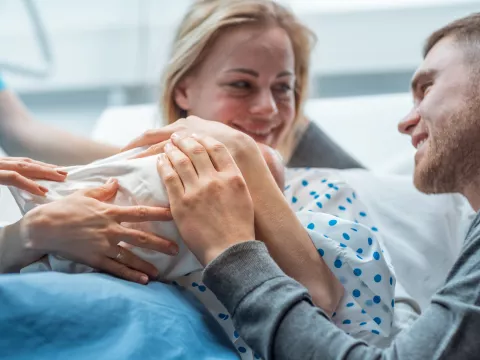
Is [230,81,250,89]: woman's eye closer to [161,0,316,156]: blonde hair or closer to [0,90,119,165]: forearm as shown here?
[161,0,316,156]: blonde hair

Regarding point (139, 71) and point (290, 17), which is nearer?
point (290, 17)

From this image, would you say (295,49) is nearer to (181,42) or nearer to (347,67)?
(181,42)

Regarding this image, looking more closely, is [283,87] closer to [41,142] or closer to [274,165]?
[274,165]

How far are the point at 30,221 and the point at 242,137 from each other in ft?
1.20

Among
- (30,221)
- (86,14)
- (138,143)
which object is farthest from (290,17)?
(86,14)

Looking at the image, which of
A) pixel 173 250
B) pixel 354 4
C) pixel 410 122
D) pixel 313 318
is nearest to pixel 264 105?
pixel 410 122

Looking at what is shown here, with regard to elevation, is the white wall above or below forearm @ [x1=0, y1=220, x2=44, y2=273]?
above

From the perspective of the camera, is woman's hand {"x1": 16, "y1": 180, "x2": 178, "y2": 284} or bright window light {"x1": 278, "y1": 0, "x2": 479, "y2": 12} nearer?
woman's hand {"x1": 16, "y1": 180, "x2": 178, "y2": 284}

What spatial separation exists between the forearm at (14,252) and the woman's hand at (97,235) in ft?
0.05

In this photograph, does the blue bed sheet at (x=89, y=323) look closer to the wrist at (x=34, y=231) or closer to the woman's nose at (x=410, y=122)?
the wrist at (x=34, y=231)

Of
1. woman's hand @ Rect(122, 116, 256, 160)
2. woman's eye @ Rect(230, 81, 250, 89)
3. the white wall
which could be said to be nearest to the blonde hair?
woman's eye @ Rect(230, 81, 250, 89)

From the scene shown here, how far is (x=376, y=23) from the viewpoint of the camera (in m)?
2.35

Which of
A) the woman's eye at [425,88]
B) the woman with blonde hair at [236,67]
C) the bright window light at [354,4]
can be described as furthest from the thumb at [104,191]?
the bright window light at [354,4]

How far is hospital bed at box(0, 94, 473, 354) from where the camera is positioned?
1449 millimetres
